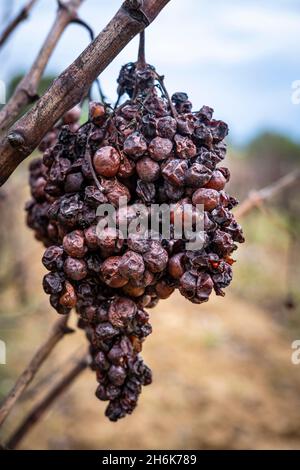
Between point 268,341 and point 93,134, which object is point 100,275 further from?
point 268,341

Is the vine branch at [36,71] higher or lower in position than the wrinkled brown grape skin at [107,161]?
higher

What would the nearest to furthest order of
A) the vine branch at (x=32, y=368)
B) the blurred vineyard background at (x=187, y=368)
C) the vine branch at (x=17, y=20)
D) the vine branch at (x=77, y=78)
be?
1. the vine branch at (x=77, y=78)
2. the vine branch at (x=32, y=368)
3. the vine branch at (x=17, y=20)
4. the blurred vineyard background at (x=187, y=368)

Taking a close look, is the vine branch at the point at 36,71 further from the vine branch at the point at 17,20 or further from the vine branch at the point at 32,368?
the vine branch at the point at 32,368

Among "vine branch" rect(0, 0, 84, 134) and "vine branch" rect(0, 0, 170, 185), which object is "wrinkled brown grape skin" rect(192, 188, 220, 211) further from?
"vine branch" rect(0, 0, 84, 134)

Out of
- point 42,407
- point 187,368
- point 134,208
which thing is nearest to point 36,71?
point 134,208

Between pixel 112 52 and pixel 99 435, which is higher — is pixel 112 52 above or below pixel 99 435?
above

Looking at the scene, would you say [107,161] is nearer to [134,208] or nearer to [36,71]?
[134,208]

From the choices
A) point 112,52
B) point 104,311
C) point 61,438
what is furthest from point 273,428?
point 112,52

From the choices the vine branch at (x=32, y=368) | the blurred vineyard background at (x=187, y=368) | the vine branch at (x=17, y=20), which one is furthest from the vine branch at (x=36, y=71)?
the blurred vineyard background at (x=187, y=368)

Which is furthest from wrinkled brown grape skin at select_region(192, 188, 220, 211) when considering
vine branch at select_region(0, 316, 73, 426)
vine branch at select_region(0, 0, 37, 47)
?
vine branch at select_region(0, 0, 37, 47)
